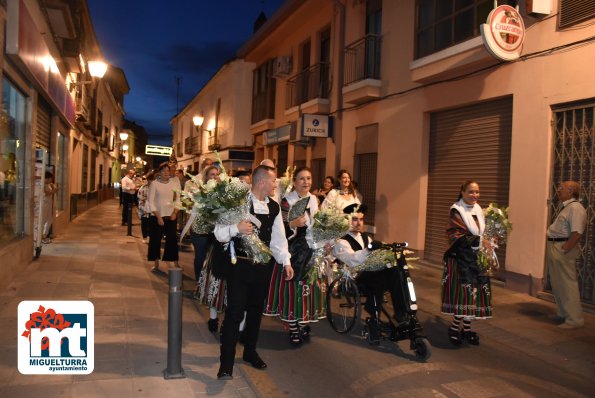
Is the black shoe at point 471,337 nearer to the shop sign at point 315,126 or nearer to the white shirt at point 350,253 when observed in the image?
the white shirt at point 350,253

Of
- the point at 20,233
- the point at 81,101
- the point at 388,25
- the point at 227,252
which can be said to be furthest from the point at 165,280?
the point at 81,101

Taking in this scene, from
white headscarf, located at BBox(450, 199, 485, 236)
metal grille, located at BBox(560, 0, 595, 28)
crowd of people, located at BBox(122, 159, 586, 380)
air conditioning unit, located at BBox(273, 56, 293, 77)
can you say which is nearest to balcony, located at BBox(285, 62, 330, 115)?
air conditioning unit, located at BBox(273, 56, 293, 77)

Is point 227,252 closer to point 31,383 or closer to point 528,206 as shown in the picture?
point 31,383

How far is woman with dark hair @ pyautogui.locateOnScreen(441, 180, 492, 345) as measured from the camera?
217 inches

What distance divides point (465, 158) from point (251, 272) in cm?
672

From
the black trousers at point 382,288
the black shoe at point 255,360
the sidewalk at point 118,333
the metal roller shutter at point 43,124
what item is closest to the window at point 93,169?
the metal roller shutter at point 43,124

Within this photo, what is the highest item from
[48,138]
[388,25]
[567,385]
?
[388,25]

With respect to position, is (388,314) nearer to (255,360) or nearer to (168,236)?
(255,360)

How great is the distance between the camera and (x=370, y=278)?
18.1 ft

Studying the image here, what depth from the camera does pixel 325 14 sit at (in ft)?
51.1

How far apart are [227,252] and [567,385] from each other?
10.6 feet

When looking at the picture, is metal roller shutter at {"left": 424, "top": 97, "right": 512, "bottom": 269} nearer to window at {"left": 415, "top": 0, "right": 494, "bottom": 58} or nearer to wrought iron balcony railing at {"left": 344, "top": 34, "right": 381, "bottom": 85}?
window at {"left": 415, "top": 0, "right": 494, "bottom": 58}

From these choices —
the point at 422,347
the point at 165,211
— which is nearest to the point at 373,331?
the point at 422,347

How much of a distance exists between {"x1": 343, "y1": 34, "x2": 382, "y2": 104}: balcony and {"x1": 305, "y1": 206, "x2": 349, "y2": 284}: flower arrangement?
7.52 metres
